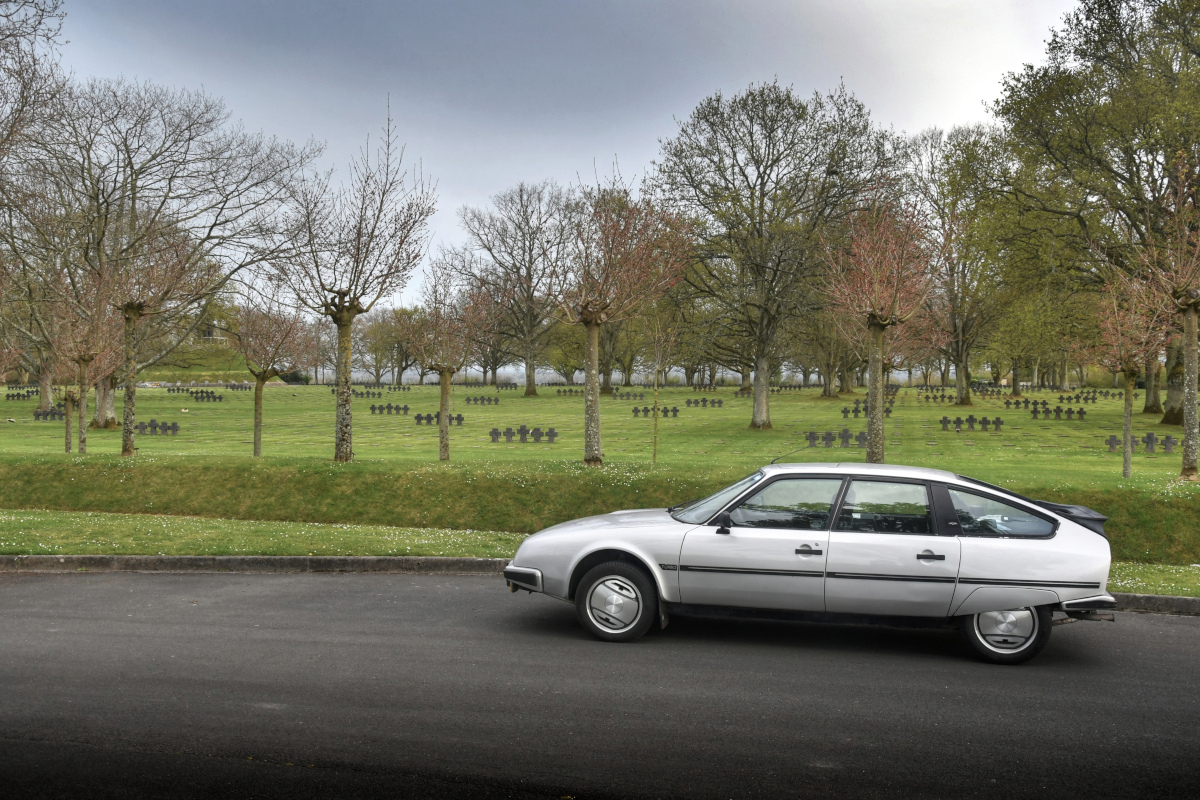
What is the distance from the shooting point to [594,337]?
14852 millimetres

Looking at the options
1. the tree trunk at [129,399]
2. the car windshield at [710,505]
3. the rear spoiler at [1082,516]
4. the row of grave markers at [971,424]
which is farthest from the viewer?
the row of grave markers at [971,424]

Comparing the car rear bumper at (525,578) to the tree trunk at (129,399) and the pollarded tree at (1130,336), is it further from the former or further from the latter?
the pollarded tree at (1130,336)

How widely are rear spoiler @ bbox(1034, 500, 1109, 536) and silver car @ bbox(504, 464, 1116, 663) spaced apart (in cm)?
1

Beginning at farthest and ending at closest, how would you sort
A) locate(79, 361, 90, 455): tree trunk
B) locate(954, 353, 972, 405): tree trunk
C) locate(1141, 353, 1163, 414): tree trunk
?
locate(954, 353, 972, 405): tree trunk
locate(1141, 353, 1163, 414): tree trunk
locate(79, 361, 90, 455): tree trunk

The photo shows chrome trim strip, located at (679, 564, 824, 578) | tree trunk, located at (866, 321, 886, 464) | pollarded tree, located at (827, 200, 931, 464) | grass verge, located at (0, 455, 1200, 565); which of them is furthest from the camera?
pollarded tree, located at (827, 200, 931, 464)

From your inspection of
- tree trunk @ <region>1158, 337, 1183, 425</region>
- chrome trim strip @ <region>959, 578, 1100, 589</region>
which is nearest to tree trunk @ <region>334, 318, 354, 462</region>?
chrome trim strip @ <region>959, 578, 1100, 589</region>

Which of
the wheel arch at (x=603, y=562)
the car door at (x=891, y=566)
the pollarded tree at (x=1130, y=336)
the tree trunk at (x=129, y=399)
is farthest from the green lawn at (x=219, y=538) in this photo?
the pollarded tree at (x=1130, y=336)

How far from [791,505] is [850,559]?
0.60m

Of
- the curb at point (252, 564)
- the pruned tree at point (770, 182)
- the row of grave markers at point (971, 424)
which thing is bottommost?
the curb at point (252, 564)

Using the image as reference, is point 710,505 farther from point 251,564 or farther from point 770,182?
point 770,182

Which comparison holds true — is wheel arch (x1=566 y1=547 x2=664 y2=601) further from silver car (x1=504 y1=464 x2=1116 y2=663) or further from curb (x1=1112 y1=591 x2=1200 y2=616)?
curb (x1=1112 y1=591 x2=1200 y2=616)

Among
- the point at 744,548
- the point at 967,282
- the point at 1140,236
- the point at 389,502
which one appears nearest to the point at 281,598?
the point at 744,548

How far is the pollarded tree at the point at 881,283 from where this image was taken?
1389cm

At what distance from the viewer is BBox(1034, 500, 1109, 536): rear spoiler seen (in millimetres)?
6059
